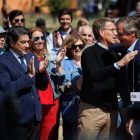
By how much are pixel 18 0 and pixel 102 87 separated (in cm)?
2664

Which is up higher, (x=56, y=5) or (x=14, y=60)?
(x=56, y=5)

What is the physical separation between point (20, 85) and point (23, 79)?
0.26ft

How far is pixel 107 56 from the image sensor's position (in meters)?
3.00

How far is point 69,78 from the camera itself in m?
3.84

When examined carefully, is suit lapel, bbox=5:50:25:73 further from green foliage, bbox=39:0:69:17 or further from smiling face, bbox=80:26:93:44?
green foliage, bbox=39:0:69:17

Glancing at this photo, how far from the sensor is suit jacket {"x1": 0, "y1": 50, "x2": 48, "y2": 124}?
2.92 m

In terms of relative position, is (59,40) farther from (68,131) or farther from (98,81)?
(98,81)

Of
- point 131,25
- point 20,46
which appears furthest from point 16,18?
point 131,25

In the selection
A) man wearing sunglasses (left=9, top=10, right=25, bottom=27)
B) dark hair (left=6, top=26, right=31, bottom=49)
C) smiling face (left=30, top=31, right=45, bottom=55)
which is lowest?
smiling face (left=30, top=31, right=45, bottom=55)

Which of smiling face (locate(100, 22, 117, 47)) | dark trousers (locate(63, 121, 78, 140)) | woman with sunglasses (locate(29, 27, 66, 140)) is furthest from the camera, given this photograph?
dark trousers (locate(63, 121, 78, 140))

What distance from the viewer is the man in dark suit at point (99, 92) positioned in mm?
2930

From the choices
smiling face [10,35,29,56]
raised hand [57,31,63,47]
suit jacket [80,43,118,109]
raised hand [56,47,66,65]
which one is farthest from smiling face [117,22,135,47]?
raised hand [57,31,63,47]

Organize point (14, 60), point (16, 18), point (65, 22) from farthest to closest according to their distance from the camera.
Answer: point (65, 22) < point (16, 18) < point (14, 60)

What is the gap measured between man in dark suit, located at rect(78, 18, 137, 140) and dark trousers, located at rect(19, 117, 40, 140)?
61 cm
